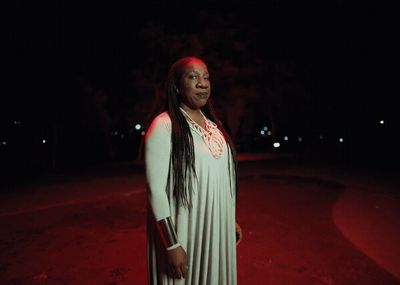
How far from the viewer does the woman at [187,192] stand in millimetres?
1900

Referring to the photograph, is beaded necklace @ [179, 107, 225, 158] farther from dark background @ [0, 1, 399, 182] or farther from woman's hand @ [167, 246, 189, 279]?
dark background @ [0, 1, 399, 182]

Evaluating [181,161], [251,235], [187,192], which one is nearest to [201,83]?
[181,161]

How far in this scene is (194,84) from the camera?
2109 mm

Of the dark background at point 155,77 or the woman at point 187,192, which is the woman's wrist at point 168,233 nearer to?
the woman at point 187,192

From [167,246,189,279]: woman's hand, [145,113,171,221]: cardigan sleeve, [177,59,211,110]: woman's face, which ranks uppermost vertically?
[177,59,211,110]: woman's face

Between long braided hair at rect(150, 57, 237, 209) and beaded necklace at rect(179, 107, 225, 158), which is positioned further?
beaded necklace at rect(179, 107, 225, 158)

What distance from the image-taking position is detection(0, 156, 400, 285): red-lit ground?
400 cm

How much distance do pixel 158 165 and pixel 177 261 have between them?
55 centimetres

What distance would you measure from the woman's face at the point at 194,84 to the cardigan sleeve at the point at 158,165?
278 millimetres

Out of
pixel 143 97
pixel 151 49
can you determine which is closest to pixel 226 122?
pixel 143 97

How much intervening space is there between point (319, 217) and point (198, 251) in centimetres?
Result: 509

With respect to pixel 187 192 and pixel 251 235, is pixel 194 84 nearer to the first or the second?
pixel 187 192

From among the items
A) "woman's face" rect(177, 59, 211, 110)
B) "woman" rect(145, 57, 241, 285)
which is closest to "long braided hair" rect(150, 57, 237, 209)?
"woman" rect(145, 57, 241, 285)

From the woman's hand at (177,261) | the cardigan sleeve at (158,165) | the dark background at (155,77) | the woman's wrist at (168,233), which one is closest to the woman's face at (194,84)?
the cardigan sleeve at (158,165)
